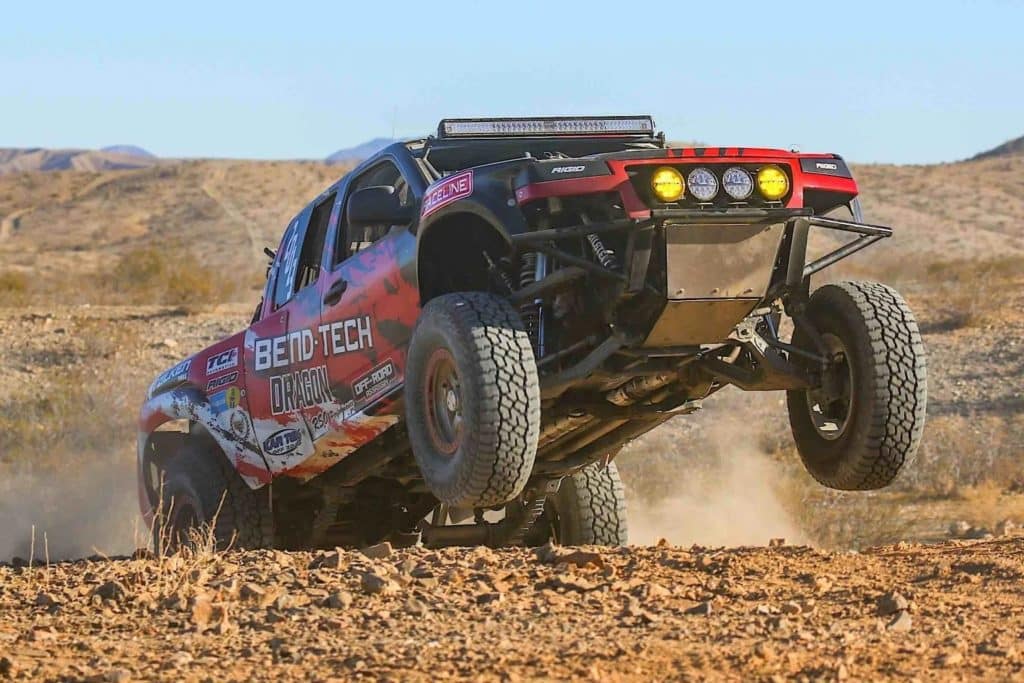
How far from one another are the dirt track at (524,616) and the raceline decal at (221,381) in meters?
1.79

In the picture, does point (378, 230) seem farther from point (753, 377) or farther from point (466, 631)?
point (466, 631)

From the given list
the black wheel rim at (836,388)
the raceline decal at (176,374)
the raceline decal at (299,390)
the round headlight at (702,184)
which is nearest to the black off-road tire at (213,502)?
the raceline decal at (176,374)

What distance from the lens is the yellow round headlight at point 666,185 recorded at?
609 cm

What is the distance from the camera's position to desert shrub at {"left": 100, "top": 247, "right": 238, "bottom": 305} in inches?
1032

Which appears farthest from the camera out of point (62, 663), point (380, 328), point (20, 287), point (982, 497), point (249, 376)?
point (20, 287)

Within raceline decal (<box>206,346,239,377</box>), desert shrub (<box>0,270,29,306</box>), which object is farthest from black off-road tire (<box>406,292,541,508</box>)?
desert shrub (<box>0,270,29,306</box>)

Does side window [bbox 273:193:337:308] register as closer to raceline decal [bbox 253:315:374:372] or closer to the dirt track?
raceline decal [bbox 253:315:374:372]

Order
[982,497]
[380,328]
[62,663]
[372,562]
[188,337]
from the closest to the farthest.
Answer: [62,663]
[372,562]
[380,328]
[982,497]
[188,337]

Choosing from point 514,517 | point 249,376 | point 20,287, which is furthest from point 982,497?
point 20,287

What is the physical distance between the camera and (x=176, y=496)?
8.85 m

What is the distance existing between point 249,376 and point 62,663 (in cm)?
349

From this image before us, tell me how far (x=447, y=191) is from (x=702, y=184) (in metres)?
1.10

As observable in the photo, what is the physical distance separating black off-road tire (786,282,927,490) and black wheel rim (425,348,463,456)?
1.64 m

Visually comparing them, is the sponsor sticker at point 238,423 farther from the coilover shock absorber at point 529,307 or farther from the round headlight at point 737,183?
the round headlight at point 737,183
